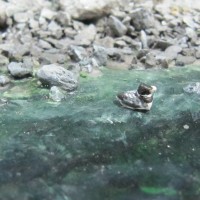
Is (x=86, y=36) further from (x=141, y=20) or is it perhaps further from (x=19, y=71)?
(x=19, y=71)

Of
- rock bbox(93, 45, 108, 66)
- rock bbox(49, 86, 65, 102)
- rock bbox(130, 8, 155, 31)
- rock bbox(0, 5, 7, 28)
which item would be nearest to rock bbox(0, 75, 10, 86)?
rock bbox(49, 86, 65, 102)

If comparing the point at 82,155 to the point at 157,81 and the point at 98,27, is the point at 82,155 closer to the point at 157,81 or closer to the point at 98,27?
the point at 157,81

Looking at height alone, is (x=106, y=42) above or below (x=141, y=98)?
below

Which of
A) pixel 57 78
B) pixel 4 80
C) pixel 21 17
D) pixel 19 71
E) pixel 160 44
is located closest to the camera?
pixel 57 78

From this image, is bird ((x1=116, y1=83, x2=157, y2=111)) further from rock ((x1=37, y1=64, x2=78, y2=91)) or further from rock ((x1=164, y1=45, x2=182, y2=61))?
rock ((x1=164, y1=45, x2=182, y2=61))

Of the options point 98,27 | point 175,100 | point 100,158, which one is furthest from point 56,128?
point 98,27

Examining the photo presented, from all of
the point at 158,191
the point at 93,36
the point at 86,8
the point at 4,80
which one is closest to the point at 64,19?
the point at 86,8

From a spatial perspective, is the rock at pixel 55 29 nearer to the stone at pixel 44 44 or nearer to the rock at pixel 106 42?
the stone at pixel 44 44
